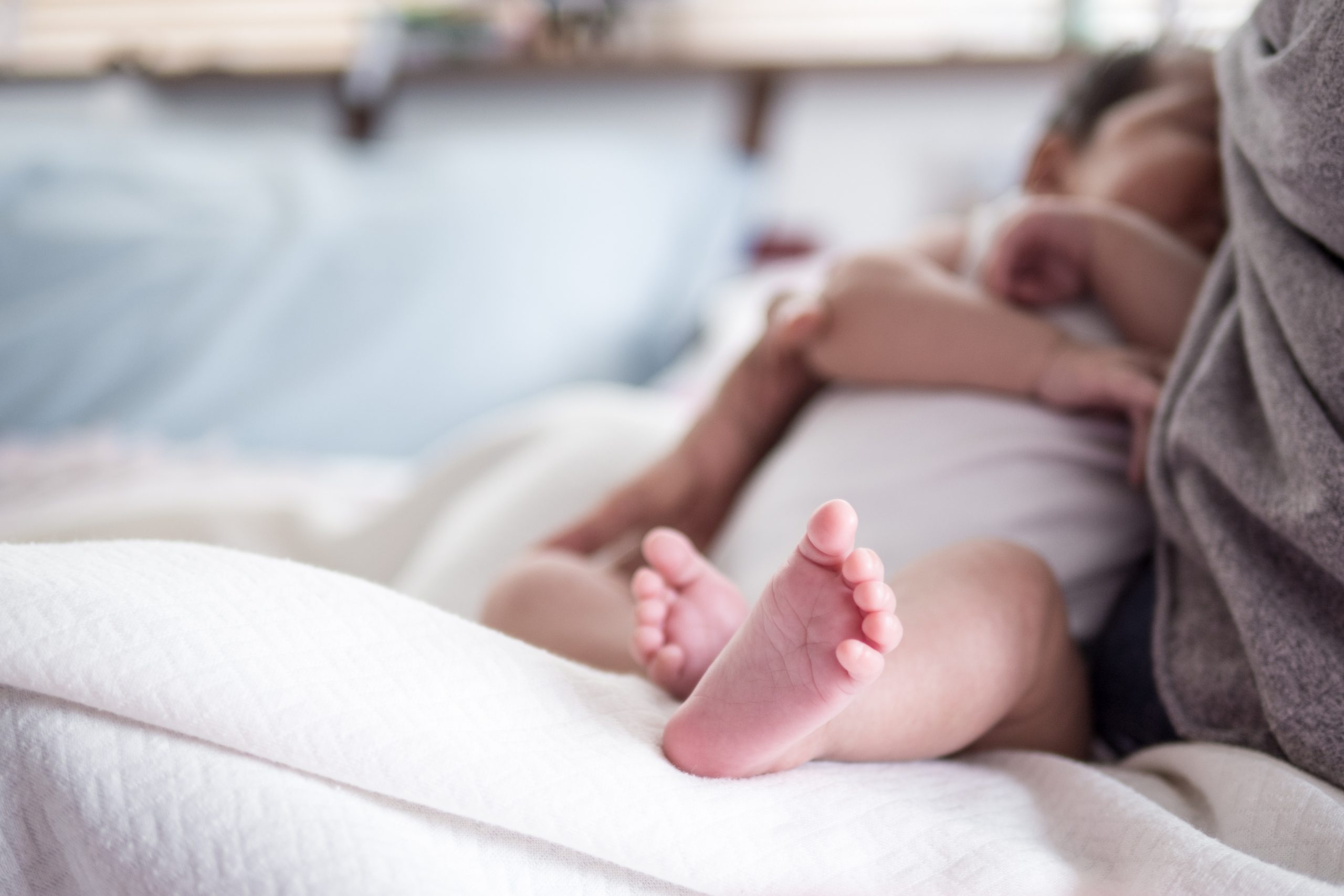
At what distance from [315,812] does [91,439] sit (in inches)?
42.9

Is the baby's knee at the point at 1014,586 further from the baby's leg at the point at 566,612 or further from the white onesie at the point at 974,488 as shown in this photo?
the baby's leg at the point at 566,612

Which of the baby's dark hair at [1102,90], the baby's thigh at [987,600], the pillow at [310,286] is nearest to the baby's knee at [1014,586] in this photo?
the baby's thigh at [987,600]

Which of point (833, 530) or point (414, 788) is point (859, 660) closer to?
point (833, 530)

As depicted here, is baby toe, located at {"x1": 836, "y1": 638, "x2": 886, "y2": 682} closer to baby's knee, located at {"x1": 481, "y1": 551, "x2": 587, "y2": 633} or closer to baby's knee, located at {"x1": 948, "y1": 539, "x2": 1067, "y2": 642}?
baby's knee, located at {"x1": 948, "y1": 539, "x2": 1067, "y2": 642}

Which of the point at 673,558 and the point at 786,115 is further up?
the point at 786,115

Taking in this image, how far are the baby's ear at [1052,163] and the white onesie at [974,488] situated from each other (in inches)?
7.6

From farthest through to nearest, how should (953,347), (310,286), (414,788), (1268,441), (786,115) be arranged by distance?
(786,115)
(310,286)
(953,347)
(1268,441)
(414,788)

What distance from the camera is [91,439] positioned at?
4.03ft

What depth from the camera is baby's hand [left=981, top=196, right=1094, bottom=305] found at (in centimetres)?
71

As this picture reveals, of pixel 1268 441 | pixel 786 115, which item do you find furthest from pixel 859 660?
pixel 786 115

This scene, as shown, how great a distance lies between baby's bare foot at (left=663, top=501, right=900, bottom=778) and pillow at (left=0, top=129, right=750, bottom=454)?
105cm

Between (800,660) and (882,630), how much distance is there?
36 millimetres

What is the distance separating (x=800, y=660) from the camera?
394 mm

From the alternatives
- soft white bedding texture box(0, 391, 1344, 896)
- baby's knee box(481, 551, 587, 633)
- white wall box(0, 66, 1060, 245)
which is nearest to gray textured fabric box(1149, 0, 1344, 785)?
soft white bedding texture box(0, 391, 1344, 896)
